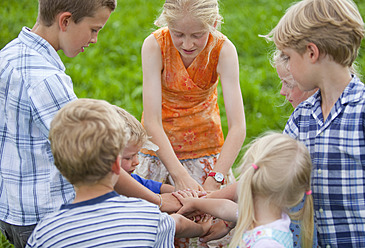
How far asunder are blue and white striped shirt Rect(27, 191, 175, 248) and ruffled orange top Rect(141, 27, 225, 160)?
1.36 meters

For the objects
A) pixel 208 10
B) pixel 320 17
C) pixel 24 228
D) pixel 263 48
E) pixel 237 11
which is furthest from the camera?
pixel 237 11

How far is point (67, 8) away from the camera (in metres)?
2.48

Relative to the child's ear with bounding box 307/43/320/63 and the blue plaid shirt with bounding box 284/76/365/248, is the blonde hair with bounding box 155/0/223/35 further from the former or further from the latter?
the blue plaid shirt with bounding box 284/76/365/248

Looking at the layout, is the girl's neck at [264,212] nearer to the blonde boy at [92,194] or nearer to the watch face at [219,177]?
the blonde boy at [92,194]

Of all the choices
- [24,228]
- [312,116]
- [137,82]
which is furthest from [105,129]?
[137,82]

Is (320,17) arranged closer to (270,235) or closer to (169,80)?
(270,235)

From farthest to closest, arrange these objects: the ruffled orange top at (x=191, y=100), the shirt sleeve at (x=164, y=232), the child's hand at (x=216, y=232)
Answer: the ruffled orange top at (x=191, y=100) → the child's hand at (x=216, y=232) → the shirt sleeve at (x=164, y=232)

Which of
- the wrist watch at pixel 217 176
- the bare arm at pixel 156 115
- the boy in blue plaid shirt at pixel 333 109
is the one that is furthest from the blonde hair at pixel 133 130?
the boy in blue plaid shirt at pixel 333 109

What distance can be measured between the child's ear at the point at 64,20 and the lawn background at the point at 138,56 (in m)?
3.06

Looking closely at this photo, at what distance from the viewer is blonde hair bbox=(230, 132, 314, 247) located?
2.11 m

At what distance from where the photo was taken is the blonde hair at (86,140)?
6.44 feet

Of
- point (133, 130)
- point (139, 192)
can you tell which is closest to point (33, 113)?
point (133, 130)

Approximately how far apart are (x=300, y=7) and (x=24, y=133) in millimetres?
1423

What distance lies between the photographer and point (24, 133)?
7.76 feet
